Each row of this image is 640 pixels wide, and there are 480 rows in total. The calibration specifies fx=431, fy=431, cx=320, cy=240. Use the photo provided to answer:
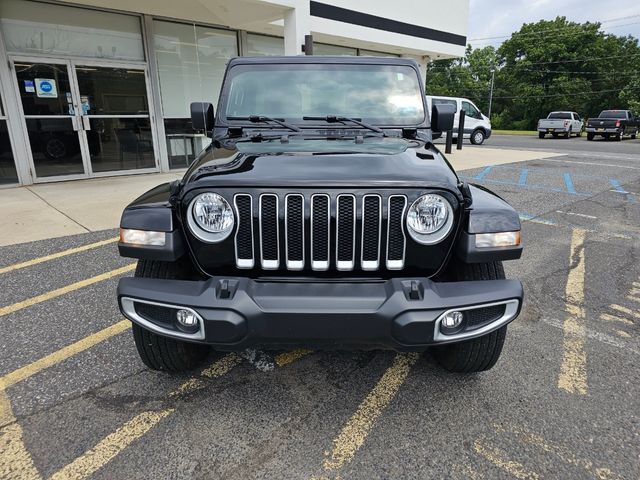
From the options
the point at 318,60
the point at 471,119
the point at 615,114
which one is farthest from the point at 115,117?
the point at 615,114

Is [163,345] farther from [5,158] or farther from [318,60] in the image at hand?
[5,158]

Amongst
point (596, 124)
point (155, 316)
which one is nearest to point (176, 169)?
point (155, 316)

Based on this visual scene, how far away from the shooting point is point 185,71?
399 inches

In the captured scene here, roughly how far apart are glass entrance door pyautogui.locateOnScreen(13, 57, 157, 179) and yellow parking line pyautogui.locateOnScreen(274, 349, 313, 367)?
8.02 m

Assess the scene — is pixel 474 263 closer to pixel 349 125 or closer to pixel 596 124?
pixel 349 125

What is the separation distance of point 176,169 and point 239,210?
9224 mm

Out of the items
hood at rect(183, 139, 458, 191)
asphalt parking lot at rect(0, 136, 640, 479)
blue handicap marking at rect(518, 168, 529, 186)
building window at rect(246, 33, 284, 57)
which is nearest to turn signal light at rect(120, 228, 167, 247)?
hood at rect(183, 139, 458, 191)

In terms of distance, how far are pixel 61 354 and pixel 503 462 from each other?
2.67 metres

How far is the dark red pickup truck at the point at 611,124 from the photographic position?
25.2 meters

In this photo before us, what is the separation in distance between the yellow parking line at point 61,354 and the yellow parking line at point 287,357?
1.20 metres

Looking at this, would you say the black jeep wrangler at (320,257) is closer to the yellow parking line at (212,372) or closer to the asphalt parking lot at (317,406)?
the yellow parking line at (212,372)

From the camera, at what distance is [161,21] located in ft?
31.2

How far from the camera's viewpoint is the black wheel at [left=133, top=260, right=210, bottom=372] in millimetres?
2242

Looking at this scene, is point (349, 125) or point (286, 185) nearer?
point (286, 185)
